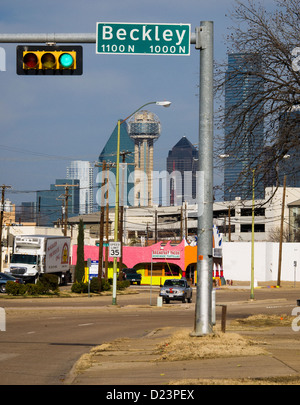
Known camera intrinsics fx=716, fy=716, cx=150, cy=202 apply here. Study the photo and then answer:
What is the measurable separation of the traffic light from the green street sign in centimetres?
56

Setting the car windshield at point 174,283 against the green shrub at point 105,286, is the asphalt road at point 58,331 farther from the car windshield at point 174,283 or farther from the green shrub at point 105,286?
the green shrub at point 105,286

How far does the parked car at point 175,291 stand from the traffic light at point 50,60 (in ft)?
101

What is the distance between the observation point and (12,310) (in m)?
32.6

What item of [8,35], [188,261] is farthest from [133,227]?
[8,35]

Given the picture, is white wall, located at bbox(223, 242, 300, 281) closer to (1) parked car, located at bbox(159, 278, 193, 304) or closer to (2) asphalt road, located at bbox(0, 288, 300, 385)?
(1) parked car, located at bbox(159, 278, 193, 304)

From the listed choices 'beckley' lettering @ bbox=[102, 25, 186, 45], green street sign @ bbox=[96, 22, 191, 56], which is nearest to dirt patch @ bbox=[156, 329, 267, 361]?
green street sign @ bbox=[96, 22, 191, 56]

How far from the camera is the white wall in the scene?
89125 millimetres

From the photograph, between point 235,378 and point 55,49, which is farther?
point 55,49

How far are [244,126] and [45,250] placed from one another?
39296 millimetres

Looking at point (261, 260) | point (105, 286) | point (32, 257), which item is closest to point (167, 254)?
point (32, 257)

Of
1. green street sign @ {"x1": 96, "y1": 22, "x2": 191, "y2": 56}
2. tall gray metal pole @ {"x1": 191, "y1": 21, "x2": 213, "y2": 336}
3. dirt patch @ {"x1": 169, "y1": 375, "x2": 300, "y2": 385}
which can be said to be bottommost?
dirt patch @ {"x1": 169, "y1": 375, "x2": 300, "y2": 385}
